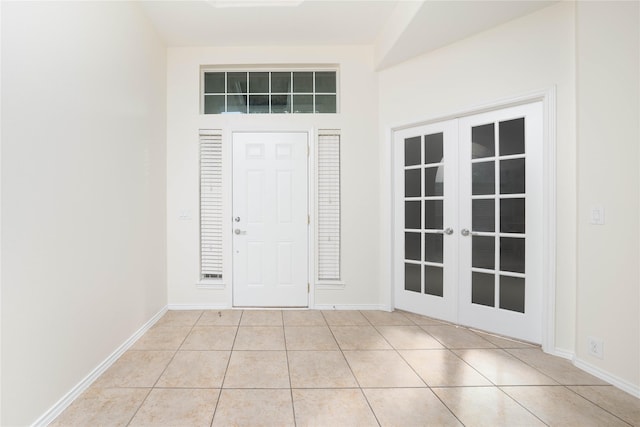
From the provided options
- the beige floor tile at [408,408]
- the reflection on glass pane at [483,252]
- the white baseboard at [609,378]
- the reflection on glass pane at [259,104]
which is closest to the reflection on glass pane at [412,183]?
the reflection on glass pane at [483,252]

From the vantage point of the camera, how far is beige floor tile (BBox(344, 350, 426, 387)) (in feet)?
6.95

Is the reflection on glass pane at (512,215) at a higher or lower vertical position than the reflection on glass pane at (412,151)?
lower

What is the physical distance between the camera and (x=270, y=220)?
12.2 feet

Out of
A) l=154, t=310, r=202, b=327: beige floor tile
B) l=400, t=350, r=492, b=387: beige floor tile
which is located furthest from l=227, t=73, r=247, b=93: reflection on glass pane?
l=400, t=350, r=492, b=387: beige floor tile

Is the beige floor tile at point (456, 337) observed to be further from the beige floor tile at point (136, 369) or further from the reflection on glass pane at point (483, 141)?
the beige floor tile at point (136, 369)

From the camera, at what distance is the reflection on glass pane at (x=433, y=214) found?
327 cm

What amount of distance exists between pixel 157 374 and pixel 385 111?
10.7 feet

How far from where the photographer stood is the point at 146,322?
306 cm

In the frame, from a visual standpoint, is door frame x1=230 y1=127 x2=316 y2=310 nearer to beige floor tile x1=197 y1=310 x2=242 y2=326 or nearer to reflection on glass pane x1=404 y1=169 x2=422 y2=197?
beige floor tile x1=197 y1=310 x2=242 y2=326

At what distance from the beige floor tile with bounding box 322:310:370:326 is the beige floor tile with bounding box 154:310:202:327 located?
1376mm

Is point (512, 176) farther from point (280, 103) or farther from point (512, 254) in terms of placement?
point (280, 103)

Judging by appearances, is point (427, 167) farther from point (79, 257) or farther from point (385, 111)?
point (79, 257)

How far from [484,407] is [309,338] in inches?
57.0

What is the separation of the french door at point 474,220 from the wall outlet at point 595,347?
398 millimetres
